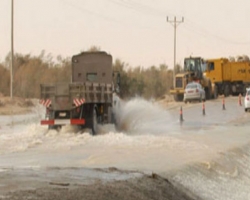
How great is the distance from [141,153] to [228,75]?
164 ft

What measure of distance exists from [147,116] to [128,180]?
61.7 feet

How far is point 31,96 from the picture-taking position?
249 ft

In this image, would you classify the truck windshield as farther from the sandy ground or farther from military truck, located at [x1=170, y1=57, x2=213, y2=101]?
the sandy ground

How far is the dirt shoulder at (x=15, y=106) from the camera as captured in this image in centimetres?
5400

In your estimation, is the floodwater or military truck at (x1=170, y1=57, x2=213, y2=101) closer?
the floodwater

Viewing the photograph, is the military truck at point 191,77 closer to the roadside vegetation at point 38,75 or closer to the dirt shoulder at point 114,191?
the roadside vegetation at point 38,75

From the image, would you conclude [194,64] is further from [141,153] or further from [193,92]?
[141,153]

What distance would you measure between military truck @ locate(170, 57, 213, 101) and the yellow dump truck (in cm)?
161

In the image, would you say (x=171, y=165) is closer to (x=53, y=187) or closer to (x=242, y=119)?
(x=53, y=187)

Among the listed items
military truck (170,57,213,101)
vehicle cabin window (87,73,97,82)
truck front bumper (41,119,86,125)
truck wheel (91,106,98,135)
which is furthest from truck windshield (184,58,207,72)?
truck front bumper (41,119,86,125)

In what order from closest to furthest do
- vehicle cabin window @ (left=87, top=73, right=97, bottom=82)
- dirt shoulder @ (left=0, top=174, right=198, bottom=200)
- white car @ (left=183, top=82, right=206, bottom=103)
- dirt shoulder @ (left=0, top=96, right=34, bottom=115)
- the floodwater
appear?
dirt shoulder @ (left=0, top=174, right=198, bottom=200) < the floodwater < vehicle cabin window @ (left=87, top=73, right=97, bottom=82) < dirt shoulder @ (left=0, top=96, right=34, bottom=115) < white car @ (left=183, top=82, right=206, bottom=103)

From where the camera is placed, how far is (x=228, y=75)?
222 ft

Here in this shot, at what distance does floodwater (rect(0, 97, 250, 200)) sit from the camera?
15.1 m

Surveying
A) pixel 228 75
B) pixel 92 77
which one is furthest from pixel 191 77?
pixel 92 77
